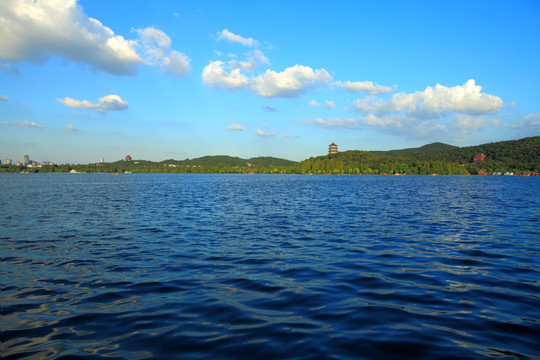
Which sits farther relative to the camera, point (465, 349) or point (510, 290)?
point (510, 290)

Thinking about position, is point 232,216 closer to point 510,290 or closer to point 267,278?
point 267,278

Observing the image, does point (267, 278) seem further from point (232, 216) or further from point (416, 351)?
point (232, 216)

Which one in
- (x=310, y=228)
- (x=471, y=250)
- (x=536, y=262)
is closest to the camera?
(x=536, y=262)

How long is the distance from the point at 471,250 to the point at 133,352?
17.0 meters

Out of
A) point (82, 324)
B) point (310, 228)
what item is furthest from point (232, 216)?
point (82, 324)

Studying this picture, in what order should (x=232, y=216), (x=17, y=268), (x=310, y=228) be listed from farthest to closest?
(x=232, y=216) → (x=310, y=228) → (x=17, y=268)

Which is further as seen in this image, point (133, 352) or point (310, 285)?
point (310, 285)

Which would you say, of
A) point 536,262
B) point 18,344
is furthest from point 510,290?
point 18,344

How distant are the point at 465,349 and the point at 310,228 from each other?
16600 mm

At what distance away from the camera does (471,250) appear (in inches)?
677

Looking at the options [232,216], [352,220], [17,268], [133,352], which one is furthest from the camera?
[232,216]

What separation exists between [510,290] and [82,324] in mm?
13331

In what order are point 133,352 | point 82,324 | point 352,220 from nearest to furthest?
point 133,352 < point 82,324 < point 352,220

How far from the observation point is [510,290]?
11062 mm
